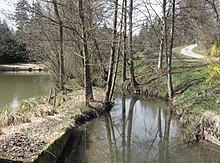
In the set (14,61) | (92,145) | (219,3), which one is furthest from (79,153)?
Answer: (14,61)

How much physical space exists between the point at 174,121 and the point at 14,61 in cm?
4425

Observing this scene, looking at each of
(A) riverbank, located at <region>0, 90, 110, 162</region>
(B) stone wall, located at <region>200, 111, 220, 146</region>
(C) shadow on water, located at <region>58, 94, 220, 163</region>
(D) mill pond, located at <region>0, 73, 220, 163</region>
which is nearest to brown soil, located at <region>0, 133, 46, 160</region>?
(A) riverbank, located at <region>0, 90, 110, 162</region>

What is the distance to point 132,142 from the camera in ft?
37.6

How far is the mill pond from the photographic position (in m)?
9.69

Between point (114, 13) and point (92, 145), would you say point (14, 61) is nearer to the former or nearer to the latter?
point (114, 13)

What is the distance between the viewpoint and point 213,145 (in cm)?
1063

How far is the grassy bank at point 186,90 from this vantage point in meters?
12.5

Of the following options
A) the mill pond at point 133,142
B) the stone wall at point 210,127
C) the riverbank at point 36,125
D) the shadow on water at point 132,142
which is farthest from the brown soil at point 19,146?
the stone wall at point 210,127

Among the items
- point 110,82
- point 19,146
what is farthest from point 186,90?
point 19,146

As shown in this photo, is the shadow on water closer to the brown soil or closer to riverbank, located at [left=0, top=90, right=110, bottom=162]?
riverbank, located at [left=0, top=90, right=110, bottom=162]

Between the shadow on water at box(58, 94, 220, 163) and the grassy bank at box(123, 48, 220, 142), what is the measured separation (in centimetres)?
58

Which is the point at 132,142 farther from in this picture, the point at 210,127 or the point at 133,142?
the point at 210,127

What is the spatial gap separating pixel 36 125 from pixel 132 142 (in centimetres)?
351

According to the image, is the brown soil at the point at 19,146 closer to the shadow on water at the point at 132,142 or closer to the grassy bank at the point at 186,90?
the shadow on water at the point at 132,142
